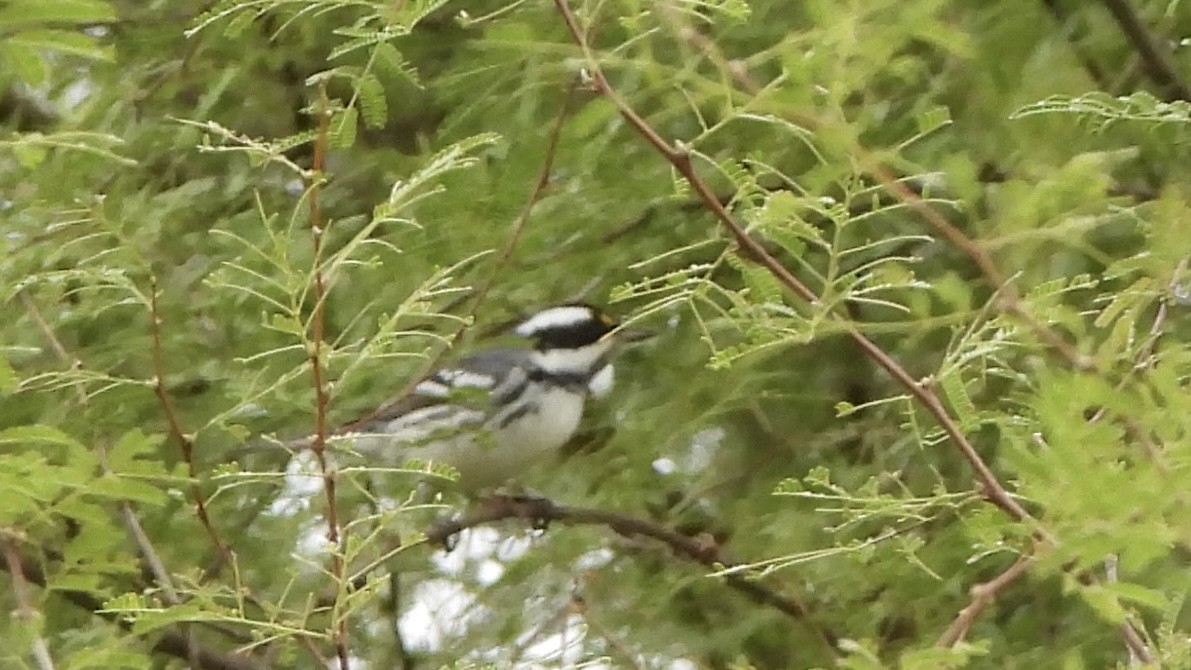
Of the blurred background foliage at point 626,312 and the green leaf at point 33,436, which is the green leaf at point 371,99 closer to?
the blurred background foliage at point 626,312

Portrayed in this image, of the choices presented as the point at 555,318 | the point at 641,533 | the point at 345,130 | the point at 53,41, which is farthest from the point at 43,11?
the point at 555,318

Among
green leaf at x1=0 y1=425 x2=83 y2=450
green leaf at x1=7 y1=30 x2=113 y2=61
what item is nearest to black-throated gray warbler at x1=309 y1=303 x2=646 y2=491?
green leaf at x1=0 y1=425 x2=83 y2=450

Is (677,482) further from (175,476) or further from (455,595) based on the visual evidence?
(175,476)

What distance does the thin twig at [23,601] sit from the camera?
1351 mm

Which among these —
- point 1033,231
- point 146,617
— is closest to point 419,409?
point 146,617

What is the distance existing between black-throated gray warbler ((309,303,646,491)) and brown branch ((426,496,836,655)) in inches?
4.5

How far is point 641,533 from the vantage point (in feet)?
5.99

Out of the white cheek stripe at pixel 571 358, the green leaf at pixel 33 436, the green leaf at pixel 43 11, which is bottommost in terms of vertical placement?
the white cheek stripe at pixel 571 358

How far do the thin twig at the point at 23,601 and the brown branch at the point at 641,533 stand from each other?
42 centimetres

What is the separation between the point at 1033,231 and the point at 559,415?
117 cm

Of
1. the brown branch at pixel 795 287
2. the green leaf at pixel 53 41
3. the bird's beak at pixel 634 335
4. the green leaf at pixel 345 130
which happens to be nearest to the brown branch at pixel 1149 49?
the bird's beak at pixel 634 335

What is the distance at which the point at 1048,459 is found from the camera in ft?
3.54

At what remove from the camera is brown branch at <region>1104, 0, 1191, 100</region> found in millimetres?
1800

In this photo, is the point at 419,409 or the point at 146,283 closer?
the point at 146,283
